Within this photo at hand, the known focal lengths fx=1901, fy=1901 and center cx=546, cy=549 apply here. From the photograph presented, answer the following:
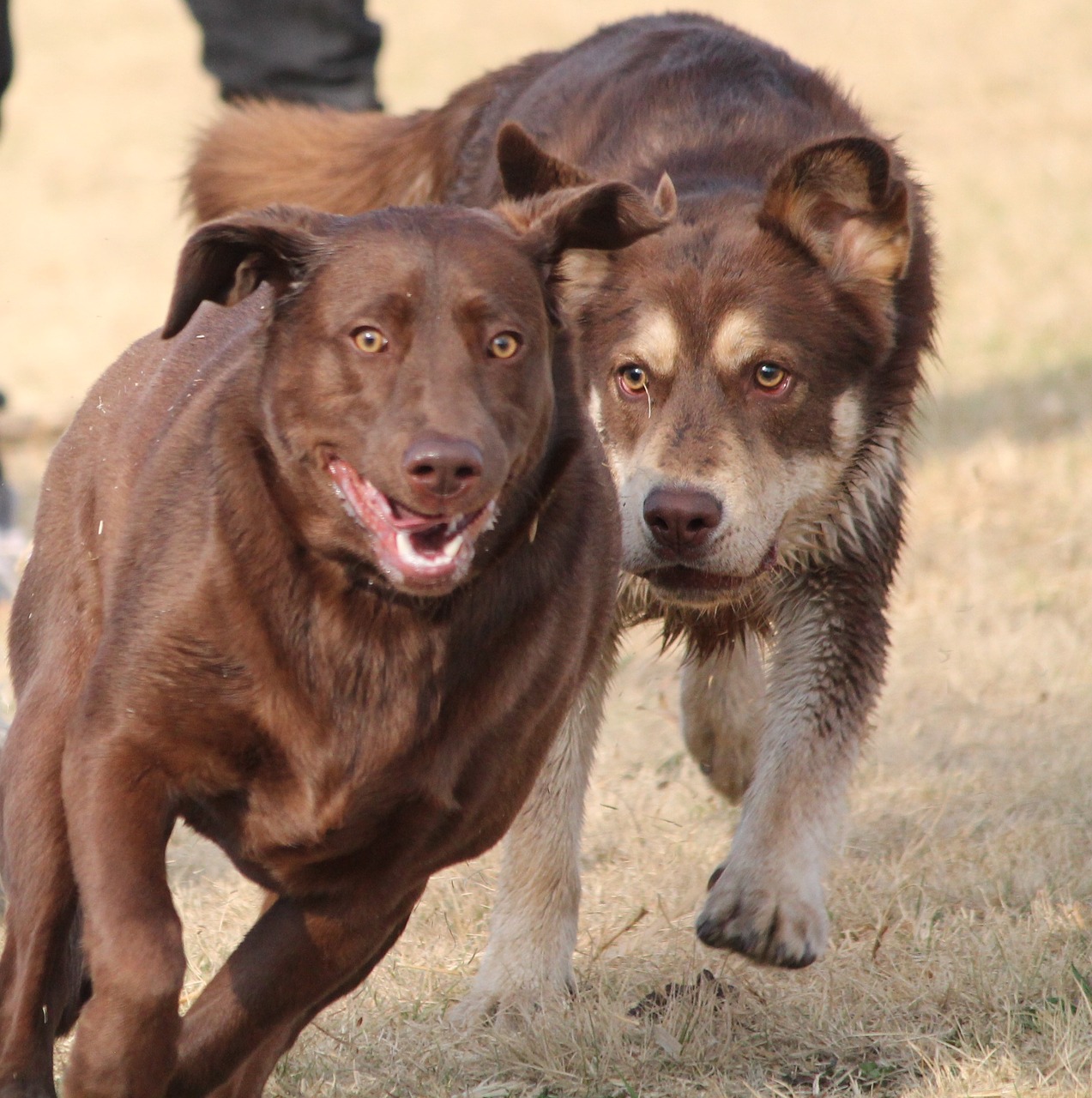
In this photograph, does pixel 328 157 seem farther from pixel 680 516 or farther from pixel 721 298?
pixel 680 516

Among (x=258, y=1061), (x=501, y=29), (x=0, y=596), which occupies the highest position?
(x=258, y=1061)

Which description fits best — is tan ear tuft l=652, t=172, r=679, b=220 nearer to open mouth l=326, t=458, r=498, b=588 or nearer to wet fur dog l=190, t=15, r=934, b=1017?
wet fur dog l=190, t=15, r=934, b=1017

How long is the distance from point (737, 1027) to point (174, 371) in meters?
1.68

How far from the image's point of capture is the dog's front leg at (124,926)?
2.73m

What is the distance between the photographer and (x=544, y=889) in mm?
4320

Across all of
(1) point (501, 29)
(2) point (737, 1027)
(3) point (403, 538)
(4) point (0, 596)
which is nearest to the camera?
(3) point (403, 538)

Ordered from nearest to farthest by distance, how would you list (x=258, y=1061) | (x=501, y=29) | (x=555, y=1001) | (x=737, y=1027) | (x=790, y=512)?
(x=258, y=1061), (x=737, y=1027), (x=555, y=1001), (x=790, y=512), (x=501, y=29)

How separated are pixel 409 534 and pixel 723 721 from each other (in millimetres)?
2486

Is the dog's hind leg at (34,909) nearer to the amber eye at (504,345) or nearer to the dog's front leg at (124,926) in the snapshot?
the dog's front leg at (124,926)

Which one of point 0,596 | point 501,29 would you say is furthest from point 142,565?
point 501,29

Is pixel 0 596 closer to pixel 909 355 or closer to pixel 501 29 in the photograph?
pixel 909 355

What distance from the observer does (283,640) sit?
2922mm

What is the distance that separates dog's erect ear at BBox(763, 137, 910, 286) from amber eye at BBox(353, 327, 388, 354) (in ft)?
5.28

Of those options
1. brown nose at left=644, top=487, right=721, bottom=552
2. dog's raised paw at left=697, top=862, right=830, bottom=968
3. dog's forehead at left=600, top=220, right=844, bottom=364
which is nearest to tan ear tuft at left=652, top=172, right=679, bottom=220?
dog's forehead at left=600, top=220, right=844, bottom=364
